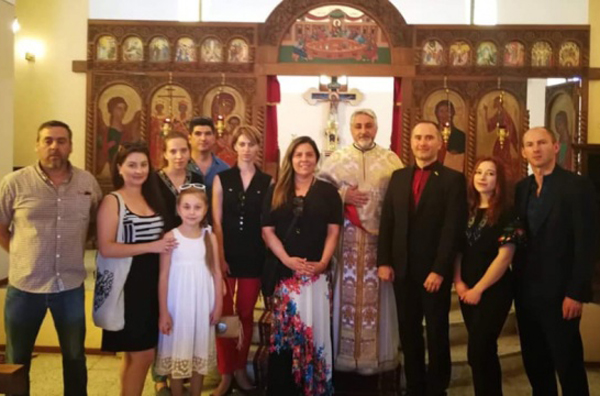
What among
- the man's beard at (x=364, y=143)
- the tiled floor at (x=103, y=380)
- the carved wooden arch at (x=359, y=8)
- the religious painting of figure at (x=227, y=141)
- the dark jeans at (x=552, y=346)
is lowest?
the tiled floor at (x=103, y=380)

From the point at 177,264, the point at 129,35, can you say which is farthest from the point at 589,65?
the point at 177,264

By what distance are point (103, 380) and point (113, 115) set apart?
14.6 feet

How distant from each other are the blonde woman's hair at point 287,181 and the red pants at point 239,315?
591 millimetres

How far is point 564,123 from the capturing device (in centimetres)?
774

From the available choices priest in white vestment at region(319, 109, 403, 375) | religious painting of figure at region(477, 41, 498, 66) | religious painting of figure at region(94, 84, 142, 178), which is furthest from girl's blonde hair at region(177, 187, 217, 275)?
religious painting of figure at region(477, 41, 498, 66)

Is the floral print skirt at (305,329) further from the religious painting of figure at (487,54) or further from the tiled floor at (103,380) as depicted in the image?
the religious painting of figure at (487,54)

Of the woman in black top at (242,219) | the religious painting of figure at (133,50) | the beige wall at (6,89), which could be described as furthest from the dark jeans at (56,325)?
the religious painting of figure at (133,50)

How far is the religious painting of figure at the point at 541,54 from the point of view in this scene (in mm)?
7645

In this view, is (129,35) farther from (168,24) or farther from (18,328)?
(18,328)

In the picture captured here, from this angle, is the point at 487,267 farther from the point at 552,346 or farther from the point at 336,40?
the point at 336,40

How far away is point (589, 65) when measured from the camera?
7605mm

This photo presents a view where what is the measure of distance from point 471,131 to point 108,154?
4795 mm

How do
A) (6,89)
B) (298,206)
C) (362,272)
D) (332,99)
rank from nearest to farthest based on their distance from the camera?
(298,206) < (362,272) < (6,89) < (332,99)

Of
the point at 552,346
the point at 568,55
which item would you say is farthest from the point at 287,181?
the point at 568,55
